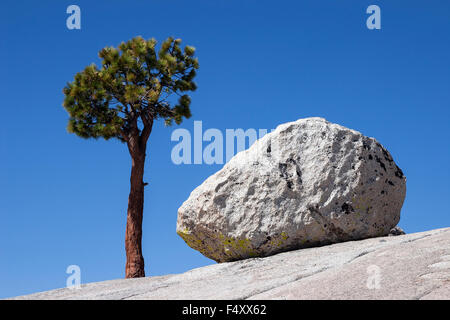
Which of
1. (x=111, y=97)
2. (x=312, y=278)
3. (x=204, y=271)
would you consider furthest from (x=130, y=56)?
(x=312, y=278)

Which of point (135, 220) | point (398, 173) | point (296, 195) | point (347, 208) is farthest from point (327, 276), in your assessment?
point (135, 220)

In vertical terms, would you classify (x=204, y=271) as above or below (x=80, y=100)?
below

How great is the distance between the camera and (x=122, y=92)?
18.9 metres

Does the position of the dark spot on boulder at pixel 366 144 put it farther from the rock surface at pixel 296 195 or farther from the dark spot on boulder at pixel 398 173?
the dark spot on boulder at pixel 398 173

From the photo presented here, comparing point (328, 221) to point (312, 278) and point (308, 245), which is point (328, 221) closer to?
point (308, 245)

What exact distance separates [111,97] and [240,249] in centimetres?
967

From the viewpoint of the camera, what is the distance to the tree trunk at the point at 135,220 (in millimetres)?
17219

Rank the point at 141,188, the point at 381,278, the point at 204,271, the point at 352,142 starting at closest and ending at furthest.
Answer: the point at 381,278 < the point at 204,271 < the point at 352,142 < the point at 141,188

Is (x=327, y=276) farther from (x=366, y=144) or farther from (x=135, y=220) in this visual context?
(x=135, y=220)

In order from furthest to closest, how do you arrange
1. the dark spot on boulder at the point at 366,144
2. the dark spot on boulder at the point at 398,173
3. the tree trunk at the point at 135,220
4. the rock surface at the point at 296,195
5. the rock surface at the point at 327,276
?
the tree trunk at the point at 135,220
the dark spot on boulder at the point at 398,173
the dark spot on boulder at the point at 366,144
the rock surface at the point at 296,195
the rock surface at the point at 327,276

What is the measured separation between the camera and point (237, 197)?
12.2 metres

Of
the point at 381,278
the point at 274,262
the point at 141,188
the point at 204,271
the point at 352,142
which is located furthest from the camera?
the point at 141,188

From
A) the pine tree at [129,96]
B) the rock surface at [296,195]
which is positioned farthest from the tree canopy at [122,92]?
the rock surface at [296,195]

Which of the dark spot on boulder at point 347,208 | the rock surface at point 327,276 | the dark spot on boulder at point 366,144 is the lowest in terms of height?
the rock surface at point 327,276
